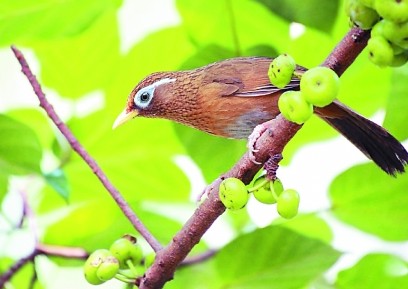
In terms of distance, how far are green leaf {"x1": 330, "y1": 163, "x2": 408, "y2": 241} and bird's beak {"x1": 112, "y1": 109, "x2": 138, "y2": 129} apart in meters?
0.20

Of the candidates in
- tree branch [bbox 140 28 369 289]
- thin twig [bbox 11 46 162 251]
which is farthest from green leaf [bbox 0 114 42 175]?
tree branch [bbox 140 28 369 289]

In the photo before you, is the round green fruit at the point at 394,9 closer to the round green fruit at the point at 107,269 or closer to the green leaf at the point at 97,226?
the round green fruit at the point at 107,269

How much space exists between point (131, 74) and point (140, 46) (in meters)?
0.03

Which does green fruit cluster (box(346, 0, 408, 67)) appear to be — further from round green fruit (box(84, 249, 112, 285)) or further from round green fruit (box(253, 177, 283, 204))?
round green fruit (box(84, 249, 112, 285))

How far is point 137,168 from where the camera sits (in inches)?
30.7

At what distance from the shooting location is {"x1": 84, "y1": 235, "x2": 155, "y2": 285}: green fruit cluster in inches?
20.2

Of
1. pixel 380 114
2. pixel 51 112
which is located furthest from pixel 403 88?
pixel 51 112

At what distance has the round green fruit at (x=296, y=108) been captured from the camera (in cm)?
36

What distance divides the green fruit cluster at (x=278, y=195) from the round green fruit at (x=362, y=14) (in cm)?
11

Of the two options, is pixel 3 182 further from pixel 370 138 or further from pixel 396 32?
pixel 396 32

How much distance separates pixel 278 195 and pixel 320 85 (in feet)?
0.32

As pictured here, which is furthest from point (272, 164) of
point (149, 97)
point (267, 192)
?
point (149, 97)

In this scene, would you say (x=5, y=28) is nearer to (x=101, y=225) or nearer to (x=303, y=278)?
(x=101, y=225)

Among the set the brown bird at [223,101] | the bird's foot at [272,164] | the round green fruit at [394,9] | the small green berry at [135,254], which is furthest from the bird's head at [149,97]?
the round green fruit at [394,9]
